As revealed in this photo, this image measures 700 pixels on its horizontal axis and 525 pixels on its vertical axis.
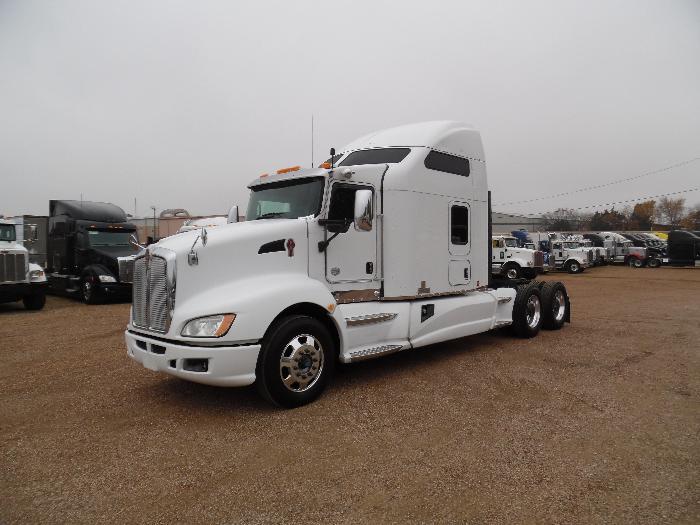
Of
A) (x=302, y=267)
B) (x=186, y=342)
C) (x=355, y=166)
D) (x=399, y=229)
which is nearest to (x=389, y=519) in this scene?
(x=186, y=342)

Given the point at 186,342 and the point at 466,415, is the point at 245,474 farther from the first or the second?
the point at 466,415

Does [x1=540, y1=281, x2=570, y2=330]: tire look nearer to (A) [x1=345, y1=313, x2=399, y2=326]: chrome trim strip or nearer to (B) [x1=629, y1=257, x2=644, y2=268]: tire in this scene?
(A) [x1=345, y1=313, x2=399, y2=326]: chrome trim strip

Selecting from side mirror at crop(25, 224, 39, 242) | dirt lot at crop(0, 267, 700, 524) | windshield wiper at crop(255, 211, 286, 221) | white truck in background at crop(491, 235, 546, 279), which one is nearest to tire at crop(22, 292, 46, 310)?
side mirror at crop(25, 224, 39, 242)

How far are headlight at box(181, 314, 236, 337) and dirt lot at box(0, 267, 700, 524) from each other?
884 mm

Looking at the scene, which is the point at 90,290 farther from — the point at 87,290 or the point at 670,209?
the point at 670,209

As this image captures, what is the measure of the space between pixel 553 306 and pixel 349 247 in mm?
5385

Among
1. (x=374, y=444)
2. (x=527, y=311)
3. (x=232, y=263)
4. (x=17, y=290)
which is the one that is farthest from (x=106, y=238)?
(x=374, y=444)

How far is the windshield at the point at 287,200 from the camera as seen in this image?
548 centimetres

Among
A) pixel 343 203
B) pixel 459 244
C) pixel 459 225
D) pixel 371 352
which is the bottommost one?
pixel 371 352

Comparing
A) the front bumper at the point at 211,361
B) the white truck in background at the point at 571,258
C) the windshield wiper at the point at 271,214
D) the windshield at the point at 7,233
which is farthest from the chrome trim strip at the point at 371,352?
the white truck in background at the point at 571,258

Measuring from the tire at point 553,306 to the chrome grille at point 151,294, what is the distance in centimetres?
698

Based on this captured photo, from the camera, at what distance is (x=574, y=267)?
28609 mm

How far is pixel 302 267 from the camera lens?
524cm

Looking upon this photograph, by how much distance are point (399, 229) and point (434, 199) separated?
823 millimetres
